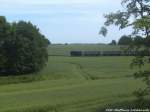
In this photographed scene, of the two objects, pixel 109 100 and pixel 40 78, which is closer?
pixel 109 100

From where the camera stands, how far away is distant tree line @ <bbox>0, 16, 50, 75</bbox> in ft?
251

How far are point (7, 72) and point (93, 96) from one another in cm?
3897

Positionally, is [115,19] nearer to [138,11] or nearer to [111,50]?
[138,11]

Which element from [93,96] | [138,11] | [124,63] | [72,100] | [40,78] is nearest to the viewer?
[138,11]

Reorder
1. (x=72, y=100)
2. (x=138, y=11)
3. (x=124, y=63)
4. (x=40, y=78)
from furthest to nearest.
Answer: (x=124, y=63) < (x=40, y=78) < (x=72, y=100) < (x=138, y=11)

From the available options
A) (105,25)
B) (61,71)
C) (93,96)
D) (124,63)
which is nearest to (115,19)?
(105,25)

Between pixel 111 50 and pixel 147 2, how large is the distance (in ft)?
295

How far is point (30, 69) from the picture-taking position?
7838 centimetres

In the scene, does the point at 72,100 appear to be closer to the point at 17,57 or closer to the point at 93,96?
the point at 93,96

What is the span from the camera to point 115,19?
31734 mm

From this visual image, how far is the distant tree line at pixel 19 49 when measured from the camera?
76537mm

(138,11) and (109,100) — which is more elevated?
(138,11)

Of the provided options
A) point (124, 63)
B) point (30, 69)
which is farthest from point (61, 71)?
point (124, 63)

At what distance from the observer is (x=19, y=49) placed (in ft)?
256
